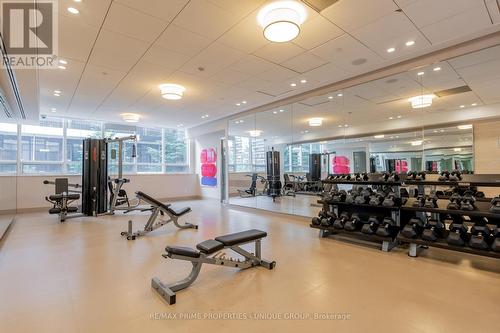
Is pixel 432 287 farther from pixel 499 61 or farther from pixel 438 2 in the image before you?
pixel 499 61

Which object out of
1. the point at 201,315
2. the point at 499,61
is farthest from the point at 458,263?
the point at 201,315

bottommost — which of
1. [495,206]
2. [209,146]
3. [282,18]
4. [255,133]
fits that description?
[495,206]

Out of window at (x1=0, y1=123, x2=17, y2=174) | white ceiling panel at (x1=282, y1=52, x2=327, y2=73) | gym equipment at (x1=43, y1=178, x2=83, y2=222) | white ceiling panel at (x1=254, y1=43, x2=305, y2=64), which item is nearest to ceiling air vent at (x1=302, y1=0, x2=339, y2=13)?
white ceiling panel at (x1=254, y1=43, x2=305, y2=64)

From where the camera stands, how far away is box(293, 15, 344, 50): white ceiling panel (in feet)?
10.5

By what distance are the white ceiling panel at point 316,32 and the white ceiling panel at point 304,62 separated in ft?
1.09

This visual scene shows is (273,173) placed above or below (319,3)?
below

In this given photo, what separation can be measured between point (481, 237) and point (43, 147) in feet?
36.5

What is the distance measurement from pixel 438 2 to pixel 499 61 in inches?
76.1

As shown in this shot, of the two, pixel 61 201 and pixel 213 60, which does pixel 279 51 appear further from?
pixel 61 201

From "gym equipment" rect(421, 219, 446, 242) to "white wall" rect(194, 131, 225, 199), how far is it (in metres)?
7.11

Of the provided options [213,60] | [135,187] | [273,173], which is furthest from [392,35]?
[135,187]

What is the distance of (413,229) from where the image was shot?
3.57 metres

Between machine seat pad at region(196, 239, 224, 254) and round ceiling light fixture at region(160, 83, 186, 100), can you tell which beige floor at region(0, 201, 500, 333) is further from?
round ceiling light fixture at region(160, 83, 186, 100)

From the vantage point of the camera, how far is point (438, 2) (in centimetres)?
286
